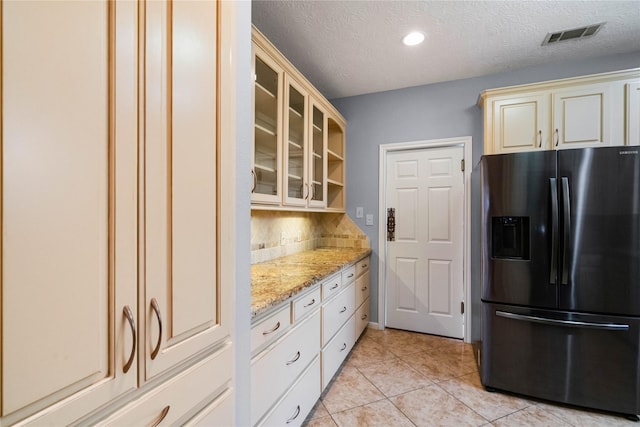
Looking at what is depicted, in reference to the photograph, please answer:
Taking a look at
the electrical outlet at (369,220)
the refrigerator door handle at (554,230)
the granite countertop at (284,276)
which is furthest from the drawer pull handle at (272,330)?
the electrical outlet at (369,220)

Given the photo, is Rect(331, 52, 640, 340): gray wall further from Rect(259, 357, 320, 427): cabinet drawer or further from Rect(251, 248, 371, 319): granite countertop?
Rect(259, 357, 320, 427): cabinet drawer

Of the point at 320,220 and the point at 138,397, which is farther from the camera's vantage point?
the point at 320,220

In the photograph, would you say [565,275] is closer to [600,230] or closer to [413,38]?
[600,230]

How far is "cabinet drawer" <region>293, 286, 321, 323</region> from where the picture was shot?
1.54 meters

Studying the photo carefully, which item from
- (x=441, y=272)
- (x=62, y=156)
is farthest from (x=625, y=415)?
(x=62, y=156)

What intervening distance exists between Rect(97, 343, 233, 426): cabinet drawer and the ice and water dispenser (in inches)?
76.1

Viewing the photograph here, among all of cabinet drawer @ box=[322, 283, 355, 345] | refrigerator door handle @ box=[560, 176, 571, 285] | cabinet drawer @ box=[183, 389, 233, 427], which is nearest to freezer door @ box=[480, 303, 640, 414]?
refrigerator door handle @ box=[560, 176, 571, 285]

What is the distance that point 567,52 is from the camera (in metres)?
2.41

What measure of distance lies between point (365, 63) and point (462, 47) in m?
0.78

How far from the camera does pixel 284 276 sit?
1.76 metres

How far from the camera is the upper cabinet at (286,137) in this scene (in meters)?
1.79

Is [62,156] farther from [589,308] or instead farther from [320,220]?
[320,220]

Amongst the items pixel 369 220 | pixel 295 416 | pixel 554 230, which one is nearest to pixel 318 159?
pixel 369 220

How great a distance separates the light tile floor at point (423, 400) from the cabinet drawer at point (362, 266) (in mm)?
731
